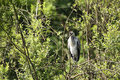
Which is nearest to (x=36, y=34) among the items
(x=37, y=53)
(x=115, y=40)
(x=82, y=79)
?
(x=37, y=53)

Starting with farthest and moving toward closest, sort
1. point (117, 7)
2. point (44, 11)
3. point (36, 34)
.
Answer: point (117, 7) → point (44, 11) → point (36, 34)

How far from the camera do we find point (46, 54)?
3.21m

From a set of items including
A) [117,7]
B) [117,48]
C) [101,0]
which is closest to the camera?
[117,48]

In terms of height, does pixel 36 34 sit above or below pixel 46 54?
above

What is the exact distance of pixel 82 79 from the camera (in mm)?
2924

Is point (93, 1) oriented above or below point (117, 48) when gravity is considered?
above

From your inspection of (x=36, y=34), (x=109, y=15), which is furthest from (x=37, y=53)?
(x=109, y=15)

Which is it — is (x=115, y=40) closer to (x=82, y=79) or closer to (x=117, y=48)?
(x=117, y=48)

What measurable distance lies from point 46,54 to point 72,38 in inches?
76.1

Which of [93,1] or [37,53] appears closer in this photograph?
[37,53]

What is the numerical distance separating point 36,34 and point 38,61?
0.53 metres

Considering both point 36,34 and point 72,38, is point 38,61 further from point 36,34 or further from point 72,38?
point 72,38

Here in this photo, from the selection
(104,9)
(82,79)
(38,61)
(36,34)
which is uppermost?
(104,9)

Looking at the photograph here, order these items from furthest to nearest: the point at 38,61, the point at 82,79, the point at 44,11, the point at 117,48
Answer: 1. the point at 117,48
2. the point at 44,11
3. the point at 38,61
4. the point at 82,79
